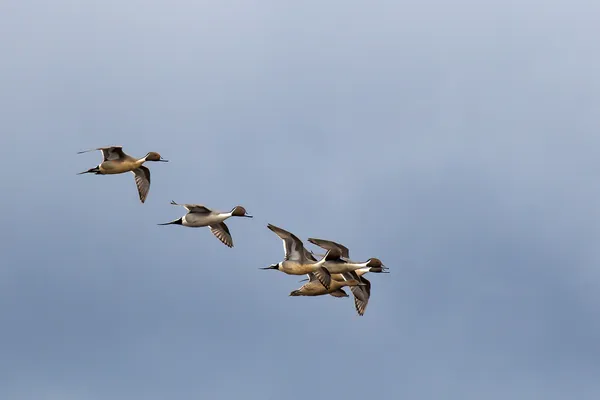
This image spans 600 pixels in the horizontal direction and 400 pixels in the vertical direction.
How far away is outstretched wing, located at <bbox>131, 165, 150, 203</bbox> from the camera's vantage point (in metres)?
60.0

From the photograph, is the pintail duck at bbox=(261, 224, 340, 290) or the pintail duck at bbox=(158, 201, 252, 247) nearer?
the pintail duck at bbox=(261, 224, 340, 290)

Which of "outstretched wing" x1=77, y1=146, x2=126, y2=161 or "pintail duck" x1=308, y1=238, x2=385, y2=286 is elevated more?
"outstretched wing" x1=77, y1=146, x2=126, y2=161

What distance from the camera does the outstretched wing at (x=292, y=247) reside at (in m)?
49.2

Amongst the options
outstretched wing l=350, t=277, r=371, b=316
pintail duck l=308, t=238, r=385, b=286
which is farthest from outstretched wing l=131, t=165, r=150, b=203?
outstretched wing l=350, t=277, r=371, b=316

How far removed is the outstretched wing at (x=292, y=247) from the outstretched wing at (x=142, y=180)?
12618 millimetres

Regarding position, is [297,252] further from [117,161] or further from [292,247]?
[117,161]

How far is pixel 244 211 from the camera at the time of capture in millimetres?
55188

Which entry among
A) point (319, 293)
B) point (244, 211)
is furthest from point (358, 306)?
point (244, 211)

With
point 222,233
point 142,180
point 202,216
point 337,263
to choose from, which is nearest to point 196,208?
point 202,216

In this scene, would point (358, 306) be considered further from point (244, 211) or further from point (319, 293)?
point (244, 211)

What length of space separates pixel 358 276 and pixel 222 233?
7455 mm

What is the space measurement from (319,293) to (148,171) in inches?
431

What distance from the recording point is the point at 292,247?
49.6 meters

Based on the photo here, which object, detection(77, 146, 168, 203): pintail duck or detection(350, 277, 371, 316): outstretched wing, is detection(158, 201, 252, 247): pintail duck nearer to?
detection(77, 146, 168, 203): pintail duck
